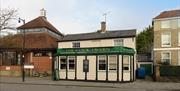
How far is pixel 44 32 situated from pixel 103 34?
14.0m

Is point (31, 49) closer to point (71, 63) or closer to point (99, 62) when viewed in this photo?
point (71, 63)

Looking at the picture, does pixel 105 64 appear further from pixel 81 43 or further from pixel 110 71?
pixel 81 43

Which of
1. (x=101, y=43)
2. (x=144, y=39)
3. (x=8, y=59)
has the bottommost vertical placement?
(x=8, y=59)

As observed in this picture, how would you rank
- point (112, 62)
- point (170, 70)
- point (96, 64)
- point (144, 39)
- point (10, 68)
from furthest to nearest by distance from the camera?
1. point (144, 39)
2. point (10, 68)
3. point (170, 70)
4. point (96, 64)
5. point (112, 62)

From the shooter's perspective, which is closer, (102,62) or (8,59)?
(102,62)

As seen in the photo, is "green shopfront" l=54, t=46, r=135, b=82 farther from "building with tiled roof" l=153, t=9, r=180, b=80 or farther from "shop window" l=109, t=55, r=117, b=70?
"building with tiled roof" l=153, t=9, r=180, b=80

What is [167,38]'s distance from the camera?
48062 millimetres

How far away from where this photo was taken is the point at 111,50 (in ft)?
114

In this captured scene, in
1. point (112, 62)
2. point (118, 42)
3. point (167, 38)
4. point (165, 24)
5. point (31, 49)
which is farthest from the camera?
point (31, 49)

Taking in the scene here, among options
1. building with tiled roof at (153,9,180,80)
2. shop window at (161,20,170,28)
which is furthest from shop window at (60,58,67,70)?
shop window at (161,20,170,28)

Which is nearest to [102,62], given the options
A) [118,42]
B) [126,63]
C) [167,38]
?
[126,63]

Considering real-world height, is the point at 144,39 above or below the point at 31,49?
above

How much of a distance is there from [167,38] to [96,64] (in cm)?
1650

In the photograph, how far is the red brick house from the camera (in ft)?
155
